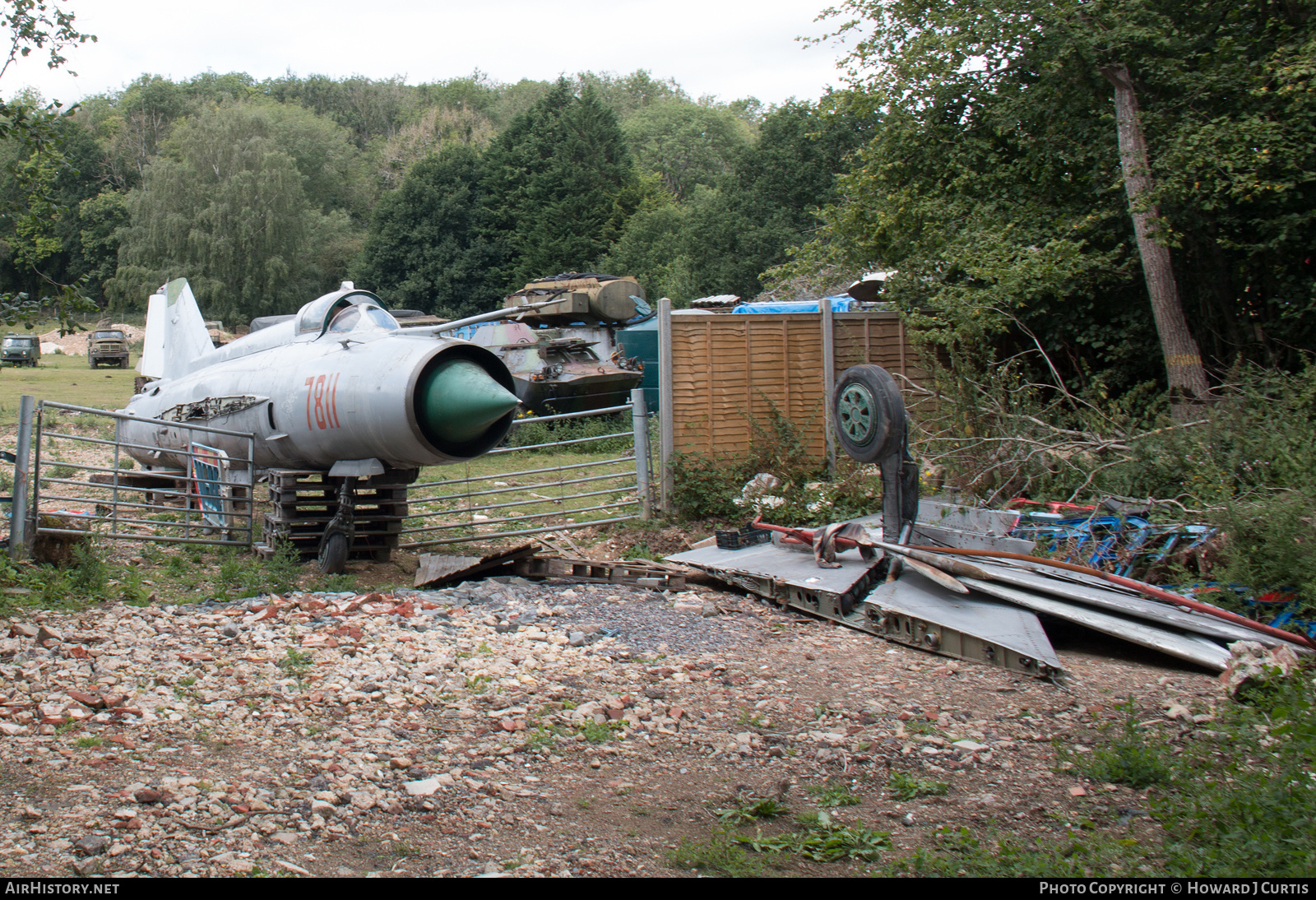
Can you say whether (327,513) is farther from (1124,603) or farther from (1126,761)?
(1126,761)

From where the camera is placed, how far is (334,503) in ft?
27.7

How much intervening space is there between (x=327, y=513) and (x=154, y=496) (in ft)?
12.8

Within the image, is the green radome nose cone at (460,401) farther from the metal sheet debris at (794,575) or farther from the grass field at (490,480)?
the metal sheet debris at (794,575)

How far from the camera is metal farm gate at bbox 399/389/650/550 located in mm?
9273

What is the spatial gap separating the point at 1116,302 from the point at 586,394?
8.65 meters

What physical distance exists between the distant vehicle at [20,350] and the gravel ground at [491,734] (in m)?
28.6

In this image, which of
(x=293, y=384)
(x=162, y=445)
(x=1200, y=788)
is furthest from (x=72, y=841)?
(x=162, y=445)

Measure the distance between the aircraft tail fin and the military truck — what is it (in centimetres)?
2304

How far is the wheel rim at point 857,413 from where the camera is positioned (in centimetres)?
666

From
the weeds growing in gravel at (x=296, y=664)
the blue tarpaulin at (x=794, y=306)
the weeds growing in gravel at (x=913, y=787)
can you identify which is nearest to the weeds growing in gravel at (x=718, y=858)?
the weeds growing in gravel at (x=913, y=787)

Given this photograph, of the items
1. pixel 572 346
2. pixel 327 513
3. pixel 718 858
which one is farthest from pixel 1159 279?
pixel 572 346

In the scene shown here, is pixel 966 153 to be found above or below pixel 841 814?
above

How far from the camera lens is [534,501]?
31.8 ft

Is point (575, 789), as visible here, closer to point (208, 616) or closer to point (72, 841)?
point (72, 841)
